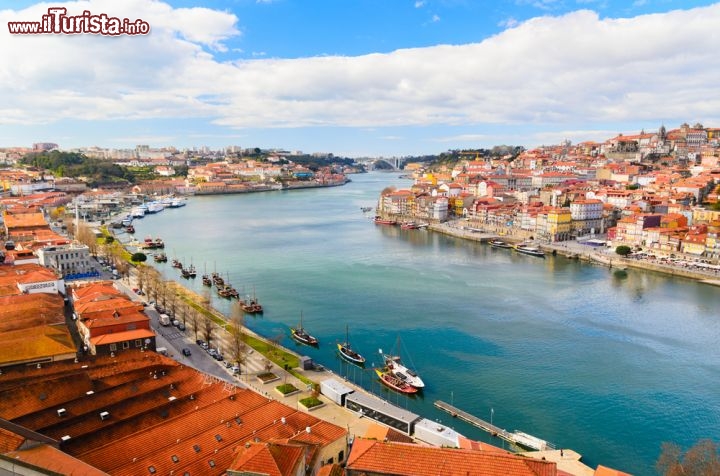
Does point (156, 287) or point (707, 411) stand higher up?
point (156, 287)

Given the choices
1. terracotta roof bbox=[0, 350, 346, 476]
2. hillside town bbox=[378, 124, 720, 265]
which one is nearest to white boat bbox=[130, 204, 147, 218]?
hillside town bbox=[378, 124, 720, 265]

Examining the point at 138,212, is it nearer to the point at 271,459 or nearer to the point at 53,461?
the point at 271,459

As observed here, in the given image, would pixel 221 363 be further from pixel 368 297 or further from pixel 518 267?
pixel 518 267

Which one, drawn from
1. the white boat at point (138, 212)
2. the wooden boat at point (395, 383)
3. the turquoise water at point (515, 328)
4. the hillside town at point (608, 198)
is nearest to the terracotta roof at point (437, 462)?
the turquoise water at point (515, 328)

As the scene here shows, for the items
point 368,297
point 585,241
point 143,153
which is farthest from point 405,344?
point 143,153

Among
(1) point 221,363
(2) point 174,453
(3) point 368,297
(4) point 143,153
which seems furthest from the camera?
(4) point 143,153

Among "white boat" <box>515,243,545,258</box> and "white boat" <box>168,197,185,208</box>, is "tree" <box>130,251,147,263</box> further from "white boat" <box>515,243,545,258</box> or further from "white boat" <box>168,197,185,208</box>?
"white boat" <box>168,197,185,208</box>
